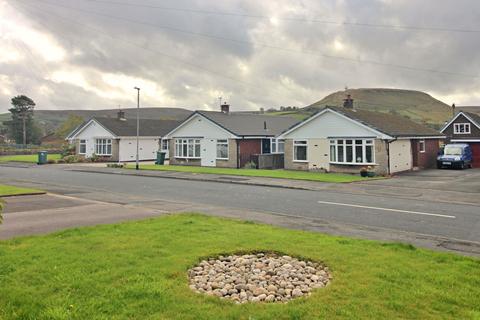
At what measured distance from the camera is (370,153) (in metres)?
29.5

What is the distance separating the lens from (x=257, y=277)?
6.34 m

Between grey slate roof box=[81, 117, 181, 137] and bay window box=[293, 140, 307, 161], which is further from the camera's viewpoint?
grey slate roof box=[81, 117, 181, 137]

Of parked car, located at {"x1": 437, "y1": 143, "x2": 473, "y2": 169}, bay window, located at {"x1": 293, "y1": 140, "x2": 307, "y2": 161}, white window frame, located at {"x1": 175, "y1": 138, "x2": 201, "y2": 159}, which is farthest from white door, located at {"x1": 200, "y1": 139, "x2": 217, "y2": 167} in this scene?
parked car, located at {"x1": 437, "y1": 143, "x2": 473, "y2": 169}

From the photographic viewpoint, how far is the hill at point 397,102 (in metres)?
99.0

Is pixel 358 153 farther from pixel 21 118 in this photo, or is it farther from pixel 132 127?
pixel 21 118

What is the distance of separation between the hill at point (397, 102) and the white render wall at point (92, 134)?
183ft

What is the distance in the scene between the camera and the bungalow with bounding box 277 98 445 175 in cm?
2909

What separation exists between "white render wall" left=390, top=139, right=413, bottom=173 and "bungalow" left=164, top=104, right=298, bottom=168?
1183cm

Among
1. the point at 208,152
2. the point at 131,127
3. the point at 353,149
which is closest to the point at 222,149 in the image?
the point at 208,152

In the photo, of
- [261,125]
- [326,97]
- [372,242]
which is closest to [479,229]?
[372,242]

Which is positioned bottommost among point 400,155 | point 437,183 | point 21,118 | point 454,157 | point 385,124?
point 437,183

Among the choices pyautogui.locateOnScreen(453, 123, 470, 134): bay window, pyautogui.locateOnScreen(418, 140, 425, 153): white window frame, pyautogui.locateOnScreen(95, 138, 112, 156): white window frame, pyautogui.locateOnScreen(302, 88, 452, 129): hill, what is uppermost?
pyautogui.locateOnScreen(302, 88, 452, 129): hill

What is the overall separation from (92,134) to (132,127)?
16.4 ft

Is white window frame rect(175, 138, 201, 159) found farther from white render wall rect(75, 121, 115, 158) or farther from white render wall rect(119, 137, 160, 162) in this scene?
white render wall rect(75, 121, 115, 158)
